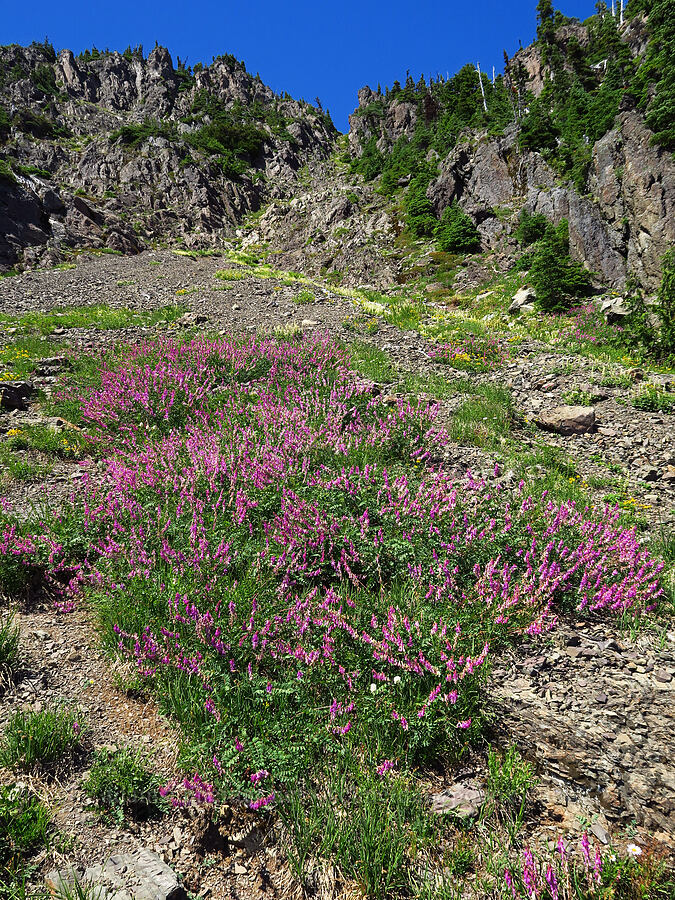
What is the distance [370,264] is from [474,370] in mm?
30829

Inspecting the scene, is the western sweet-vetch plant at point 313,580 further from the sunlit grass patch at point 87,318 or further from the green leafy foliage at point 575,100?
the green leafy foliage at point 575,100

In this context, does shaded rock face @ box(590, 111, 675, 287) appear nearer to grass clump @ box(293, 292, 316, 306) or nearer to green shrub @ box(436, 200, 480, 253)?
green shrub @ box(436, 200, 480, 253)

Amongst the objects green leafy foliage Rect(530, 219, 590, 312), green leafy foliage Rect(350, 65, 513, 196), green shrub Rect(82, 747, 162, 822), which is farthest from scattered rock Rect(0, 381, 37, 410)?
green leafy foliage Rect(350, 65, 513, 196)

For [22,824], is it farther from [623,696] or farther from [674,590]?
[674,590]

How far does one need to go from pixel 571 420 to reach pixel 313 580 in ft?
19.5

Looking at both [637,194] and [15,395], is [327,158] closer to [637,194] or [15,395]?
[637,194]

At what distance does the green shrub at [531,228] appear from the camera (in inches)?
1105

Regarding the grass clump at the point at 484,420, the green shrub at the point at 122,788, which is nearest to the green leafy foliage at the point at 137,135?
the grass clump at the point at 484,420

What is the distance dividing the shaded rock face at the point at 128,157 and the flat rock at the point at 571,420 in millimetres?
39285

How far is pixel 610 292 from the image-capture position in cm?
1866

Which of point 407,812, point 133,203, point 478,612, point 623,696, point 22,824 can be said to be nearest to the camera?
point 22,824

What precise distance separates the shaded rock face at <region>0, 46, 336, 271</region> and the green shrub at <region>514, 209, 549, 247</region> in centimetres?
3776

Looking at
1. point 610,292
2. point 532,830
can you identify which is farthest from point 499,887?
point 610,292

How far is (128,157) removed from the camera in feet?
232
